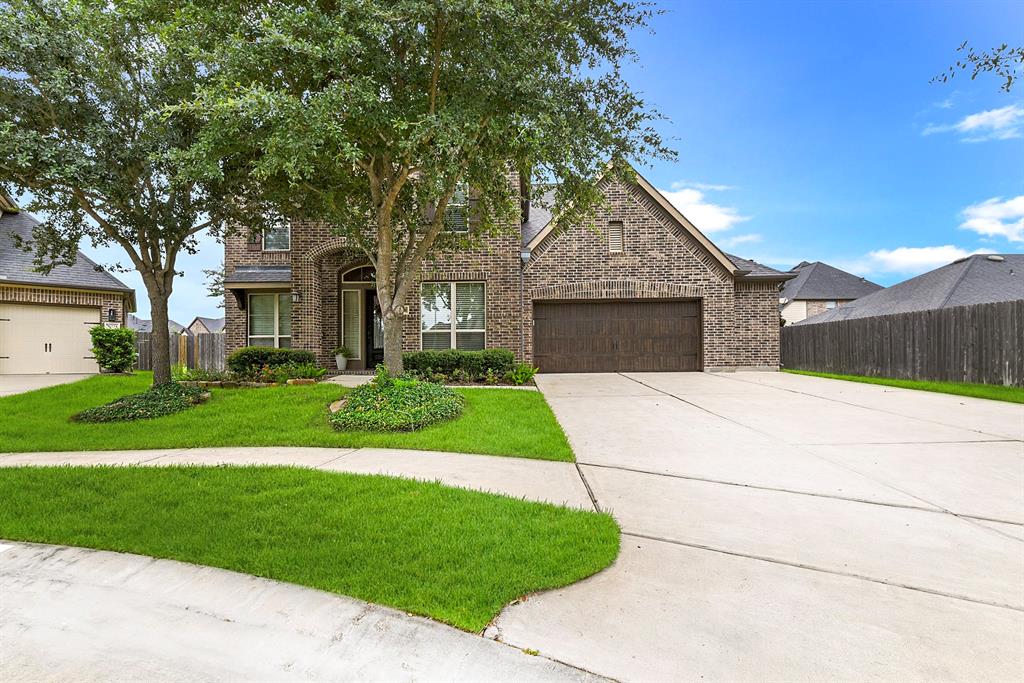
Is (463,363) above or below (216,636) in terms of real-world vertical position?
above

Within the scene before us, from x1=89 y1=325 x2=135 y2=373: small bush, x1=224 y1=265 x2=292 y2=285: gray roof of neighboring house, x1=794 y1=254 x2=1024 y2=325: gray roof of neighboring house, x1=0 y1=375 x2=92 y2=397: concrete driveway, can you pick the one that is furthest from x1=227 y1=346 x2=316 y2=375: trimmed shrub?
x1=794 y1=254 x2=1024 y2=325: gray roof of neighboring house

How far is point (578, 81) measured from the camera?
7332 mm

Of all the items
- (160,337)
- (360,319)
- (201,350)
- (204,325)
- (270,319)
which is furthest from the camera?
(204,325)

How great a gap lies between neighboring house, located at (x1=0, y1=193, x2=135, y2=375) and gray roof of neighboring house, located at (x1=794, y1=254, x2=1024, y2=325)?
26801 millimetres

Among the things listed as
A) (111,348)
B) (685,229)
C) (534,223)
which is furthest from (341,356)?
(685,229)

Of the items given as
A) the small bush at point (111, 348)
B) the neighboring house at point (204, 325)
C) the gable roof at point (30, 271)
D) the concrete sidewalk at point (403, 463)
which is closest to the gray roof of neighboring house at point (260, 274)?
the gable roof at point (30, 271)

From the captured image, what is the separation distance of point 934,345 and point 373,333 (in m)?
15.0

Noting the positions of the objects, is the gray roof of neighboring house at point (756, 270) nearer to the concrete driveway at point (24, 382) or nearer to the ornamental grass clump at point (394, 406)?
the ornamental grass clump at point (394, 406)

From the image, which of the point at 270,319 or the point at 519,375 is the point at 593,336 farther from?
the point at 270,319

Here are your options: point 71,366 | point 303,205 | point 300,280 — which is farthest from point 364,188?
point 71,366

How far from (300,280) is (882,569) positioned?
13.3 m

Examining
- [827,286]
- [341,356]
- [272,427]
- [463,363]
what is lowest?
[272,427]

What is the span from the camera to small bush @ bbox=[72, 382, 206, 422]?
8.14 meters

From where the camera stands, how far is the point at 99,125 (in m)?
7.84
